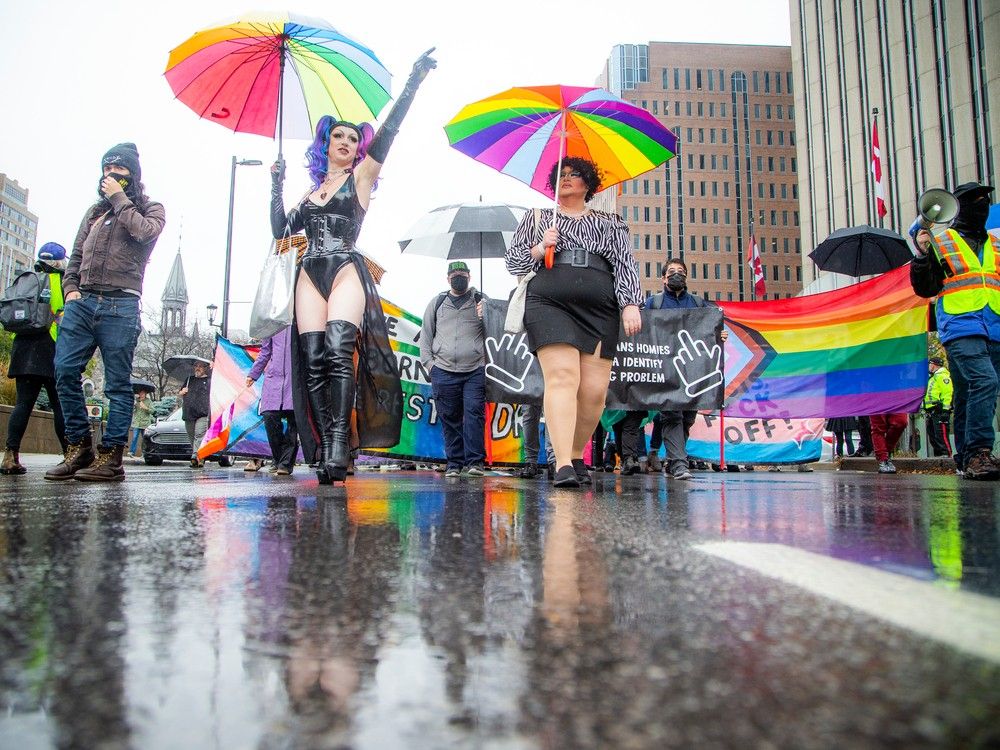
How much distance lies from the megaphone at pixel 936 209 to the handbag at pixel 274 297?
4.58 m

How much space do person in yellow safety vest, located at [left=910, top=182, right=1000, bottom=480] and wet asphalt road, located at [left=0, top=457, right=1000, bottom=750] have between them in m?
4.39

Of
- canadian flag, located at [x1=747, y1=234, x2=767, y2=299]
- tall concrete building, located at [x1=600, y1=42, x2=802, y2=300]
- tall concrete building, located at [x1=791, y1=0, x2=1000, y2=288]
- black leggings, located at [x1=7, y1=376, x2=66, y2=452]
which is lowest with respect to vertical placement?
black leggings, located at [x1=7, y1=376, x2=66, y2=452]

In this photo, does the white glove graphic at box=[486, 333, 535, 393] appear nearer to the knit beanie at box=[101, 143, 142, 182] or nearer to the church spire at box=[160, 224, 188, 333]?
the knit beanie at box=[101, 143, 142, 182]

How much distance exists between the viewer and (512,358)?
8969mm

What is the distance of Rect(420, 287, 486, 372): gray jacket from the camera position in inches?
326

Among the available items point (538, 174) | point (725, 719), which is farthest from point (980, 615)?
point (538, 174)

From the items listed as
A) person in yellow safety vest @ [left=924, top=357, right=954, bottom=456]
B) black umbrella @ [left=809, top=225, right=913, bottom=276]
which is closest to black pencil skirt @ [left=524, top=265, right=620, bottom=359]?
black umbrella @ [left=809, top=225, right=913, bottom=276]

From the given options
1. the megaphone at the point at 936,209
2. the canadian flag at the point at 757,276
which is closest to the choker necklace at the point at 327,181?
the megaphone at the point at 936,209

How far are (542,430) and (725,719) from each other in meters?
9.45

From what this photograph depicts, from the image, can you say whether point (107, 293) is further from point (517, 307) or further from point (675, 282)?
point (675, 282)

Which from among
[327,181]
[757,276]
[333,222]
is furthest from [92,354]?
[757,276]

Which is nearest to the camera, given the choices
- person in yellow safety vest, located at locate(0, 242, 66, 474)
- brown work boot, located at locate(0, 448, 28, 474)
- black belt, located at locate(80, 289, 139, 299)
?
black belt, located at locate(80, 289, 139, 299)

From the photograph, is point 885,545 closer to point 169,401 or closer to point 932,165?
point 169,401

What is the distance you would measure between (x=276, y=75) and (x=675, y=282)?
15.8 ft
